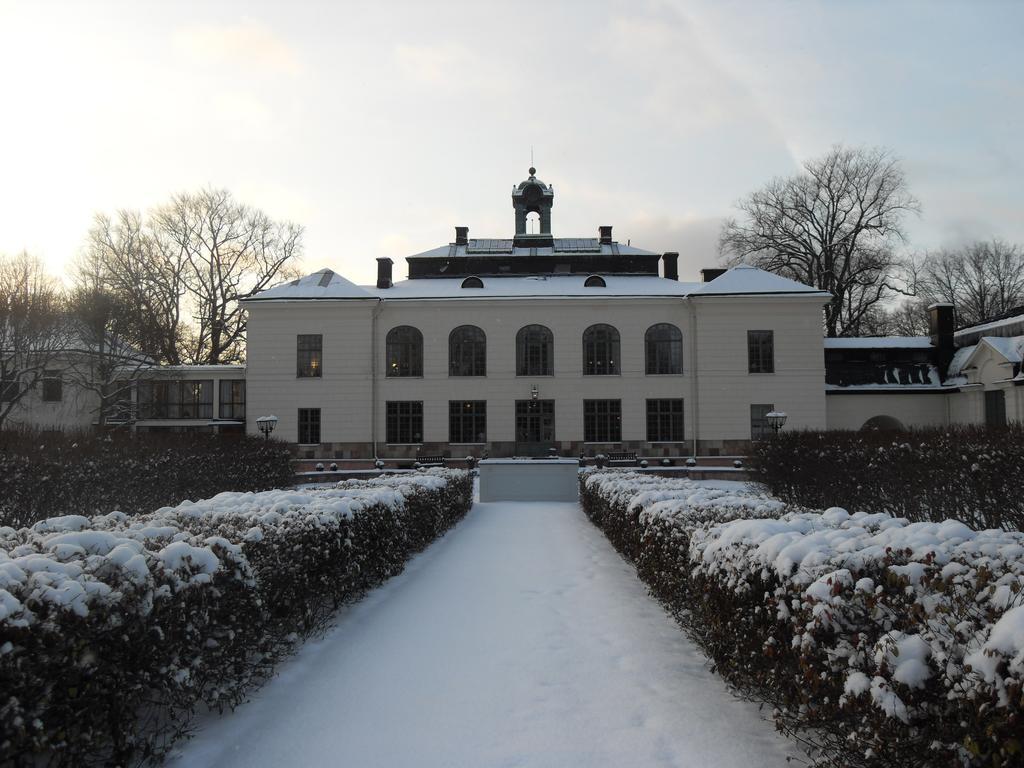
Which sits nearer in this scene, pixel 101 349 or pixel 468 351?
pixel 101 349

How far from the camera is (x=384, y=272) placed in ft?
119

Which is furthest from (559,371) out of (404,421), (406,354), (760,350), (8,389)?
(8,389)

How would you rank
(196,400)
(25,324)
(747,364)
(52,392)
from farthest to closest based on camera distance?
(196,400), (52,392), (747,364), (25,324)

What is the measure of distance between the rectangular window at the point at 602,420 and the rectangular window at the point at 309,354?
13293mm

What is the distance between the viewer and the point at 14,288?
25641 mm

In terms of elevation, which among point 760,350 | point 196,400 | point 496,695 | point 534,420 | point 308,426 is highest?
point 760,350

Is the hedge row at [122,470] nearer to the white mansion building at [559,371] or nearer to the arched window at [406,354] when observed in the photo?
the white mansion building at [559,371]

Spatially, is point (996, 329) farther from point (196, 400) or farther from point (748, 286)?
point (196, 400)

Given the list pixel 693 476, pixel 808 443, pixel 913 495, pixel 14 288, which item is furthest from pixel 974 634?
pixel 14 288

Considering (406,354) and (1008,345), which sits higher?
(406,354)

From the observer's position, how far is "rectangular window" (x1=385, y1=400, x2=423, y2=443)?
3381 centimetres

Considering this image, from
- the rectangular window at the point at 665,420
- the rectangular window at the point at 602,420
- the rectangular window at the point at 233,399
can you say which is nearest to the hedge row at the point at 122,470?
the rectangular window at the point at 233,399

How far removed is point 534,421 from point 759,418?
427 inches

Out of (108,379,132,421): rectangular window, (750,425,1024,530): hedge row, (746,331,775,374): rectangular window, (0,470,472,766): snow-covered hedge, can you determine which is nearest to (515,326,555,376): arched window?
(746,331,775,374): rectangular window
